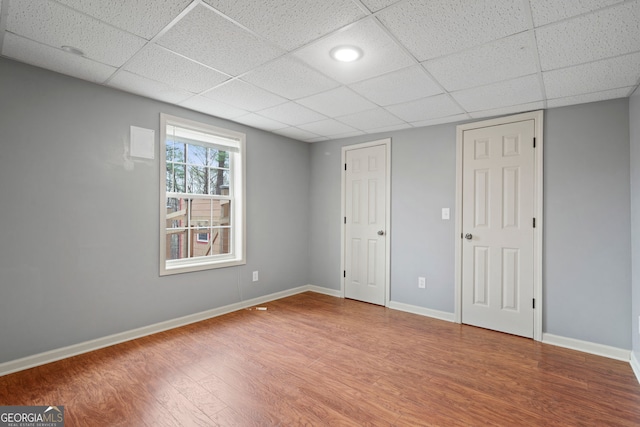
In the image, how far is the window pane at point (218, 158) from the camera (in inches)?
151

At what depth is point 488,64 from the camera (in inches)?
88.2

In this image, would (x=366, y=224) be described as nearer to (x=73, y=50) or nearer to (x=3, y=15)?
(x=73, y=50)

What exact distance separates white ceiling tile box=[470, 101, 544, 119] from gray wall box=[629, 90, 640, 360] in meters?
0.67

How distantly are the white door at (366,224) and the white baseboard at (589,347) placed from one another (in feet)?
6.00

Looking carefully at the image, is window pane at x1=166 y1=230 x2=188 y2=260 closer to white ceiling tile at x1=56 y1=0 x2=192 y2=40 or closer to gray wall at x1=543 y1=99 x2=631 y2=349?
white ceiling tile at x1=56 y1=0 x2=192 y2=40

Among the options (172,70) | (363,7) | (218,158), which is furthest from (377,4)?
(218,158)

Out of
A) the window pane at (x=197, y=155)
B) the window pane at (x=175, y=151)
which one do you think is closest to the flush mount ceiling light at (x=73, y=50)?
the window pane at (x=175, y=151)

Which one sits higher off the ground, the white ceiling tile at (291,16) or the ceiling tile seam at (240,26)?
the ceiling tile seam at (240,26)

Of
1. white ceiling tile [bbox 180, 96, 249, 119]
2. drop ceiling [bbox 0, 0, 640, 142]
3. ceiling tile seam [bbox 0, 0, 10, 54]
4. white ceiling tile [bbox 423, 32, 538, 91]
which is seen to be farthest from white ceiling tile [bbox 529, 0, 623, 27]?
ceiling tile seam [bbox 0, 0, 10, 54]

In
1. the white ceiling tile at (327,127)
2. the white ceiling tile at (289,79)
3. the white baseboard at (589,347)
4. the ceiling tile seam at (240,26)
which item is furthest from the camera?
the white ceiling tile at (327,127)

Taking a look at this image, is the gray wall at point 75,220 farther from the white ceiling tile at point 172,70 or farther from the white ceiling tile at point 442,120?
the white ceiling tile at point 442,120

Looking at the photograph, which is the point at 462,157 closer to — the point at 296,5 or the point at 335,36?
the point at 335,36

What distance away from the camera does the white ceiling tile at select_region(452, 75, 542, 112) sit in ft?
8.34

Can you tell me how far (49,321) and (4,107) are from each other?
169cm
